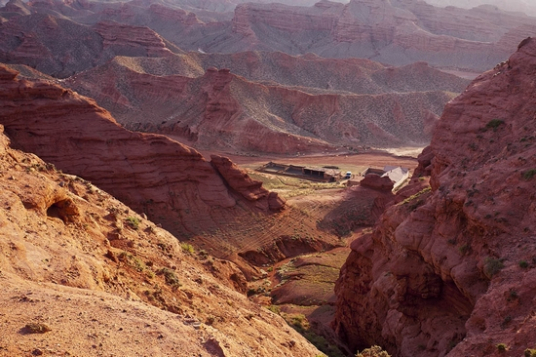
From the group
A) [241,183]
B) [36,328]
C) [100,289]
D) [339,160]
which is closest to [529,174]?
[100,289]

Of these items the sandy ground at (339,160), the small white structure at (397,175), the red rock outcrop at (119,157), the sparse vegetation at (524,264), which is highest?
the sparse vegetation at (524,264)

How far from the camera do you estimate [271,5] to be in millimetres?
169375

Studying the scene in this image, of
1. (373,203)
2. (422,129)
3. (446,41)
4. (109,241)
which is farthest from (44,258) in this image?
(446,41)

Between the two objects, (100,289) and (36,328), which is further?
(100,289)

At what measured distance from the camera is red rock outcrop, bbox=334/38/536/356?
40.4 ft

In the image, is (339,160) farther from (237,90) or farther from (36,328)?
(36,328)

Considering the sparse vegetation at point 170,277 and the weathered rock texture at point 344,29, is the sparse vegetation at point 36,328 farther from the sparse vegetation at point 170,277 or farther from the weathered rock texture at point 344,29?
the weathered rock texture at point 344,29

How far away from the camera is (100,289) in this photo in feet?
39.3

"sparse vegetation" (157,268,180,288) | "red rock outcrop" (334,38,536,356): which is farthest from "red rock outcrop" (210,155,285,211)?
"sparse vegetation" (157,268,180,288)

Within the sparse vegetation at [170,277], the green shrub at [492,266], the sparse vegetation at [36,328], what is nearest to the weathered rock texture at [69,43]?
the sparse vegetation at [170,277]

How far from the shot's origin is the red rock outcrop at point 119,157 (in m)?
28.3

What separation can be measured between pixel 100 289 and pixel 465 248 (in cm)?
1008

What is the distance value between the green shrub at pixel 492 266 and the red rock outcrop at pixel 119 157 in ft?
66.5

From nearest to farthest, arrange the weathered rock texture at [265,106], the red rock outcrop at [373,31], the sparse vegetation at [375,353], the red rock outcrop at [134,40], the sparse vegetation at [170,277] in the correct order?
1. the sparse vegetation at [375,353]
2. the sparse vegetation at [170,277]
3. the weathered rock texture at [265,106]
4. the red rock outcrop at [134,40]
5. the red rock outcrop at [373,31]
